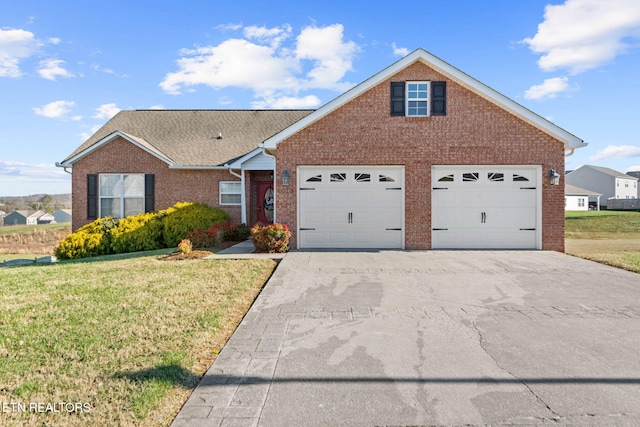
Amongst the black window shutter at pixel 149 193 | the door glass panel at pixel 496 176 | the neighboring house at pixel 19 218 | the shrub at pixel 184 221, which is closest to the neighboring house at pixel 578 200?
the door glass panel at pixel 496 176

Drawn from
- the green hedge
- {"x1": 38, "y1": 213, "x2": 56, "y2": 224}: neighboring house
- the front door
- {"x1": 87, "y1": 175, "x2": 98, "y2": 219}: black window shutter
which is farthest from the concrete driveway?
{"x1": 38, "y1": 213, "x2": 56, "y2": 224}: neighboring house

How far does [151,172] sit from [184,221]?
394 centimetres

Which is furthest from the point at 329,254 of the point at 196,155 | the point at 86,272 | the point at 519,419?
the point at 196,155

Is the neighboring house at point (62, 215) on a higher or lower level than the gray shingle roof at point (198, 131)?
lower

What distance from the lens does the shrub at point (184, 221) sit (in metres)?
13.6

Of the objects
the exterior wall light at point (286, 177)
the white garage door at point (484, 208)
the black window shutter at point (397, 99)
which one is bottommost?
the white garage door at point (484, 208)

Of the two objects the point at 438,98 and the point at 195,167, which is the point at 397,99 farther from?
the point at 195,167

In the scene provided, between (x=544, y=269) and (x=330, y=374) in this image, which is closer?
(x=330, y=374)

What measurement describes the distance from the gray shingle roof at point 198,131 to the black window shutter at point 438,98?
8974 mm

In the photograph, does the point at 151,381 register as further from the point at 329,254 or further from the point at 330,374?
the point at 329,254

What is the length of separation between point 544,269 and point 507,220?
348cm

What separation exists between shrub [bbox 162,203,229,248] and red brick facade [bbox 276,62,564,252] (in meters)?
4.04

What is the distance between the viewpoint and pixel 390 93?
11.6 meters

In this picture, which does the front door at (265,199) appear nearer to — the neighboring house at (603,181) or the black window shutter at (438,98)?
the black window shutter at (438,98)
